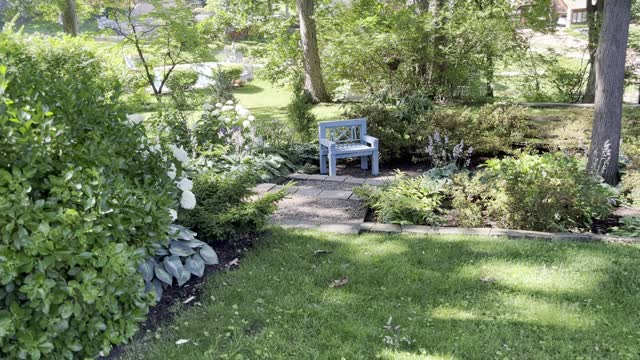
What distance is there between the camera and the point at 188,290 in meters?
3.30

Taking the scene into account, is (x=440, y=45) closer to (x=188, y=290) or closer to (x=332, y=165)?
(x=332, y=165)

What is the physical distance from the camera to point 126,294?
91.4 inches

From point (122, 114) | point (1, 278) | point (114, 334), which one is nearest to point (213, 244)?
point (122, 114)

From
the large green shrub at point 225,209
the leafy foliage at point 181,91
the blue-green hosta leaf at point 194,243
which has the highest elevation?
the leafy foliage at point 181,91

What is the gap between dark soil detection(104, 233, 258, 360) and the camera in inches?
Result: 113

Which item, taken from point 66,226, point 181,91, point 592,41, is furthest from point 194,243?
point 592,41

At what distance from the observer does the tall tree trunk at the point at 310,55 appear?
38.8 ft

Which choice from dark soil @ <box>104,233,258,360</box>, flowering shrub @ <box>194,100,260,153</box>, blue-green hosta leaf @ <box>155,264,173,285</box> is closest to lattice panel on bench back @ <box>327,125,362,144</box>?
flowering shrub @ <box>194,100,260,153</box>

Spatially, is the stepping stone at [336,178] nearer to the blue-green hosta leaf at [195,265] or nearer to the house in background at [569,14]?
the blue-green hosta leaf at [195,265]

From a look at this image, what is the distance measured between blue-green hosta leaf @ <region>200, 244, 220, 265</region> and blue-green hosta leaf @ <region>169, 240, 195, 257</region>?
13 centimetres

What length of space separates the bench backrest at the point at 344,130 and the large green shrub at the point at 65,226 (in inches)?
178

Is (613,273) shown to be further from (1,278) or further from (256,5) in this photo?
(256,5)

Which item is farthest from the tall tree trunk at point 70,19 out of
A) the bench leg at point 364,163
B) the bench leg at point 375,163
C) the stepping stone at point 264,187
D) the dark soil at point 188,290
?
the dark soil at point 188,290

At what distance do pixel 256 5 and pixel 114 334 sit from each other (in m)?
15.2
